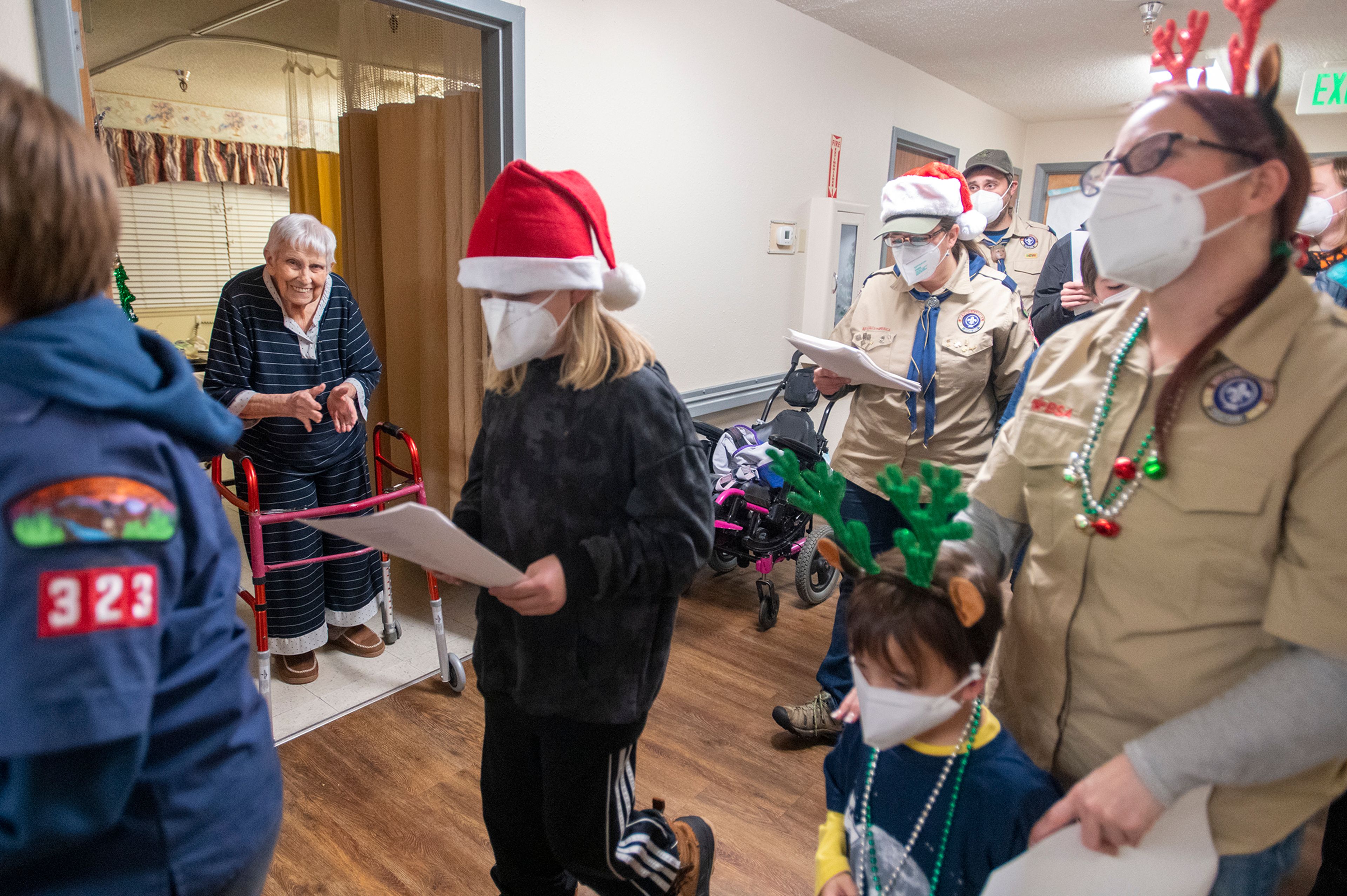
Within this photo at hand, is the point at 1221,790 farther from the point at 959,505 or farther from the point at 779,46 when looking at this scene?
the point at 779,46

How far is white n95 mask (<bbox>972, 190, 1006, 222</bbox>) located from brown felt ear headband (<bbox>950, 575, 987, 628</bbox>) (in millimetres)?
2892

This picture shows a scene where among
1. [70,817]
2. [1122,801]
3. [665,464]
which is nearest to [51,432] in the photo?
[70,817]

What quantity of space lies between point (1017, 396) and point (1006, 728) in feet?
1.41

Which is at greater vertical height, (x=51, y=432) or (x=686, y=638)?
(x=51, y=432)

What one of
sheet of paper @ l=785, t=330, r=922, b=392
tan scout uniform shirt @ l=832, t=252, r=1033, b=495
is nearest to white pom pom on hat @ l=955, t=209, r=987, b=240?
tan scout uniform shirt @ l=832, t=252, r=1033, b=495

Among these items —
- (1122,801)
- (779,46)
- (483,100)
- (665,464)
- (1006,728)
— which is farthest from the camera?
(779,46)

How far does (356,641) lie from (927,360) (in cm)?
214

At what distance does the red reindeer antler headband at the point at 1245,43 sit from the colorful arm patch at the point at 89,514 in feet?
3.57

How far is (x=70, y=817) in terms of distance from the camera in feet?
2.28

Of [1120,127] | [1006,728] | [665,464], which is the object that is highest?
[1120,127]

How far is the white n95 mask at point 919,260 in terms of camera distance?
2152 mm

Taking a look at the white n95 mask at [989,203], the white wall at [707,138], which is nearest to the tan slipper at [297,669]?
the white wall at [707,138]

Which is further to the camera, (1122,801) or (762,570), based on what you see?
(762,570)

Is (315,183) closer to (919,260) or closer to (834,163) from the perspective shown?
(834,163)
